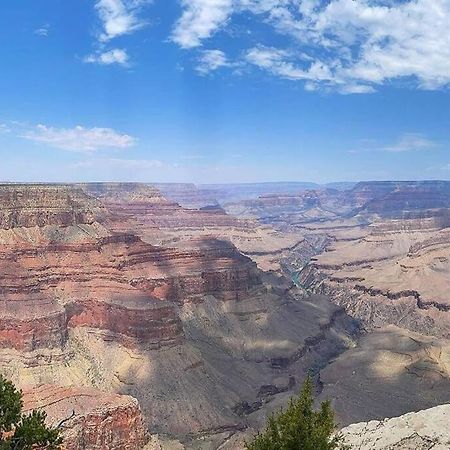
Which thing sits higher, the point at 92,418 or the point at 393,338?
the point at 92,418

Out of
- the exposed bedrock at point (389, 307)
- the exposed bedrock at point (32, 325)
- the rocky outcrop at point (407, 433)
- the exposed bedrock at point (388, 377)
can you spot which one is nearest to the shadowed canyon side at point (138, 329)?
the exposed bedrock at point (32, 325)

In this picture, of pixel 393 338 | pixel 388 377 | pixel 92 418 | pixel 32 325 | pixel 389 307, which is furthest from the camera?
pixel 389 307

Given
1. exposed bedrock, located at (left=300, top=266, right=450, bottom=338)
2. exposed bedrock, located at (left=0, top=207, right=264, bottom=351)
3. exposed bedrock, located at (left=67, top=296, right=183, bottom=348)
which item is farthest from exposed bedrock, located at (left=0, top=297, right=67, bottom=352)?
exposed bedrock, located at (left=300, top=266, right=450, bottom=338)

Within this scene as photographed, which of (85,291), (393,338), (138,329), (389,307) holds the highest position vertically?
(85,291)

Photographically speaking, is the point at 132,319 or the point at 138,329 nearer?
the point at 138,329

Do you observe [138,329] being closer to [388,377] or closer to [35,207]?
[35,207]

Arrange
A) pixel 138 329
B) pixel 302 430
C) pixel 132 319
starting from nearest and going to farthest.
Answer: pixel 302 430 → pixel 138 329 → pixel 132 319

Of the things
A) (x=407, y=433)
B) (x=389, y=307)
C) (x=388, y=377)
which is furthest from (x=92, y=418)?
(x=389, y=307)
